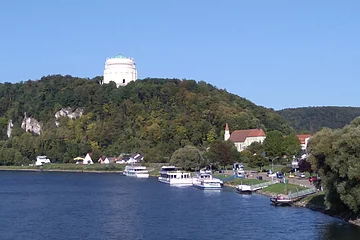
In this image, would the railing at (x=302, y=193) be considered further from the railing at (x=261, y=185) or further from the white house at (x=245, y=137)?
the white house at (x=245, y=137)

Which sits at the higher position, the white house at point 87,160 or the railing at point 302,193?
the white house at point 87,160

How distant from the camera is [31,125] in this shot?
124m

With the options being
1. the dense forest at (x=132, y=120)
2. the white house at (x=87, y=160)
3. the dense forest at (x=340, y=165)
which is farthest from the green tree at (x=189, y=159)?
the dense forest at (x=340, y=165)

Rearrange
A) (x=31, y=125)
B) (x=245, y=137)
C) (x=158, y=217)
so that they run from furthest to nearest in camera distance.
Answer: (x=31, y=125)
(x=245, y=137)
(x=158, y=217)

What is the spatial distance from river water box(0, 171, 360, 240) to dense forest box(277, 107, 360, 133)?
5005 inches

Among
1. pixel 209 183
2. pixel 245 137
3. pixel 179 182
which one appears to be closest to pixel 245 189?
pixel 209 183

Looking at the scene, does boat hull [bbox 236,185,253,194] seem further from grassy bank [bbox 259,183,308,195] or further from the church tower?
the church tower

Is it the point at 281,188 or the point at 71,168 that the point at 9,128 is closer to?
the point at 71,168

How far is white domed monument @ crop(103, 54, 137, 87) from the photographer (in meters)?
127

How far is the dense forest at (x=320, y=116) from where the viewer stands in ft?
580

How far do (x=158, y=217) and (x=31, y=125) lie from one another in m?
90.1

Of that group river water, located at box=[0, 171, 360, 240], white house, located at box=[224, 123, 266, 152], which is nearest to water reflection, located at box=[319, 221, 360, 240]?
river water, located at box=[0, 171, 360, 240]

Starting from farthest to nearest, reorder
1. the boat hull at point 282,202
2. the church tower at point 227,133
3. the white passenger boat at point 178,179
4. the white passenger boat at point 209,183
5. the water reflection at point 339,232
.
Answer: the church tower at point 227,133, the white passenger boat at point 178,179, the white passenger boat at point 209,183, the boat hull at point 282,202, the water reflection at point 339,232

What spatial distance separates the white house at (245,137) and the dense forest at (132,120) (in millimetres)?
3520
